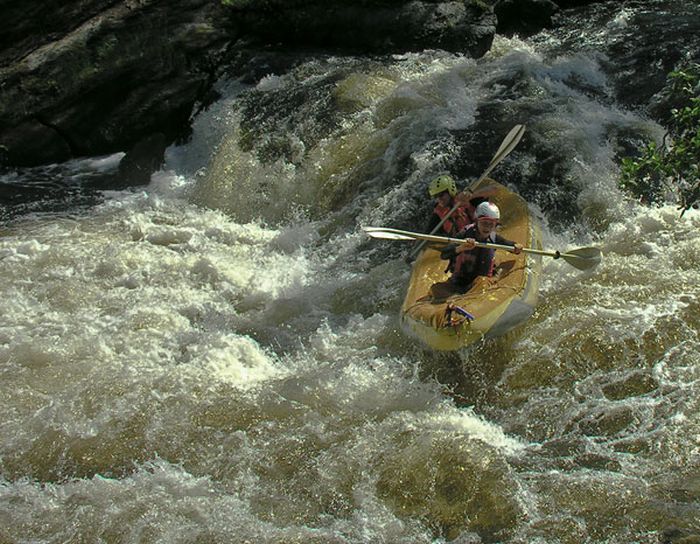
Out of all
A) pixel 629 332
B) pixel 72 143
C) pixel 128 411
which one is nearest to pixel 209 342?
pixel 128 411

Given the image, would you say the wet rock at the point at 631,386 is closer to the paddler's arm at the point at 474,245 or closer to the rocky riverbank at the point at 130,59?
the paddler's arm at the point at 474,245

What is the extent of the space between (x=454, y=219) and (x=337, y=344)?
1598mm

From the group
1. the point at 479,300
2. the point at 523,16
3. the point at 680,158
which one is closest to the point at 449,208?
the point at 479,300

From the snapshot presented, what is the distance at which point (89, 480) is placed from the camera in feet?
15.2

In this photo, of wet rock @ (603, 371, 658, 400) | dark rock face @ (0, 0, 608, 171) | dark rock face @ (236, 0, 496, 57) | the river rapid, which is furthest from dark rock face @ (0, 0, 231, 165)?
wet rock @ (603, 371, 658, 400)

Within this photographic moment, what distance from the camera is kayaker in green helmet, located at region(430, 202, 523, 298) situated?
573cm

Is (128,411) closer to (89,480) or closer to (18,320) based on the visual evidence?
(89,480)

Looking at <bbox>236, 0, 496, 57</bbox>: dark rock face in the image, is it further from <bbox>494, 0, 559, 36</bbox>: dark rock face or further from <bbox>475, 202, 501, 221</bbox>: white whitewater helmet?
<bbox>475, 202, 501, 221</bbox>: white whitewater helmet

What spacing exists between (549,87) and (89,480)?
6.91m

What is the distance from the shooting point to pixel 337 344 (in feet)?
19.4

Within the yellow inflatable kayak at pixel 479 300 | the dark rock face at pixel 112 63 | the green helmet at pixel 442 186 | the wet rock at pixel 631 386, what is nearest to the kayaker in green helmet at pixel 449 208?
the green helmet at pixel 442 186

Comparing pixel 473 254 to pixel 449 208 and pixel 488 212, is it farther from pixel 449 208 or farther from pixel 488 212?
pixel 449 208

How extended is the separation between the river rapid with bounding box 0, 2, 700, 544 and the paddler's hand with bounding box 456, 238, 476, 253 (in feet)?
2.41

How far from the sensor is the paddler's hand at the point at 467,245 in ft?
18.3
